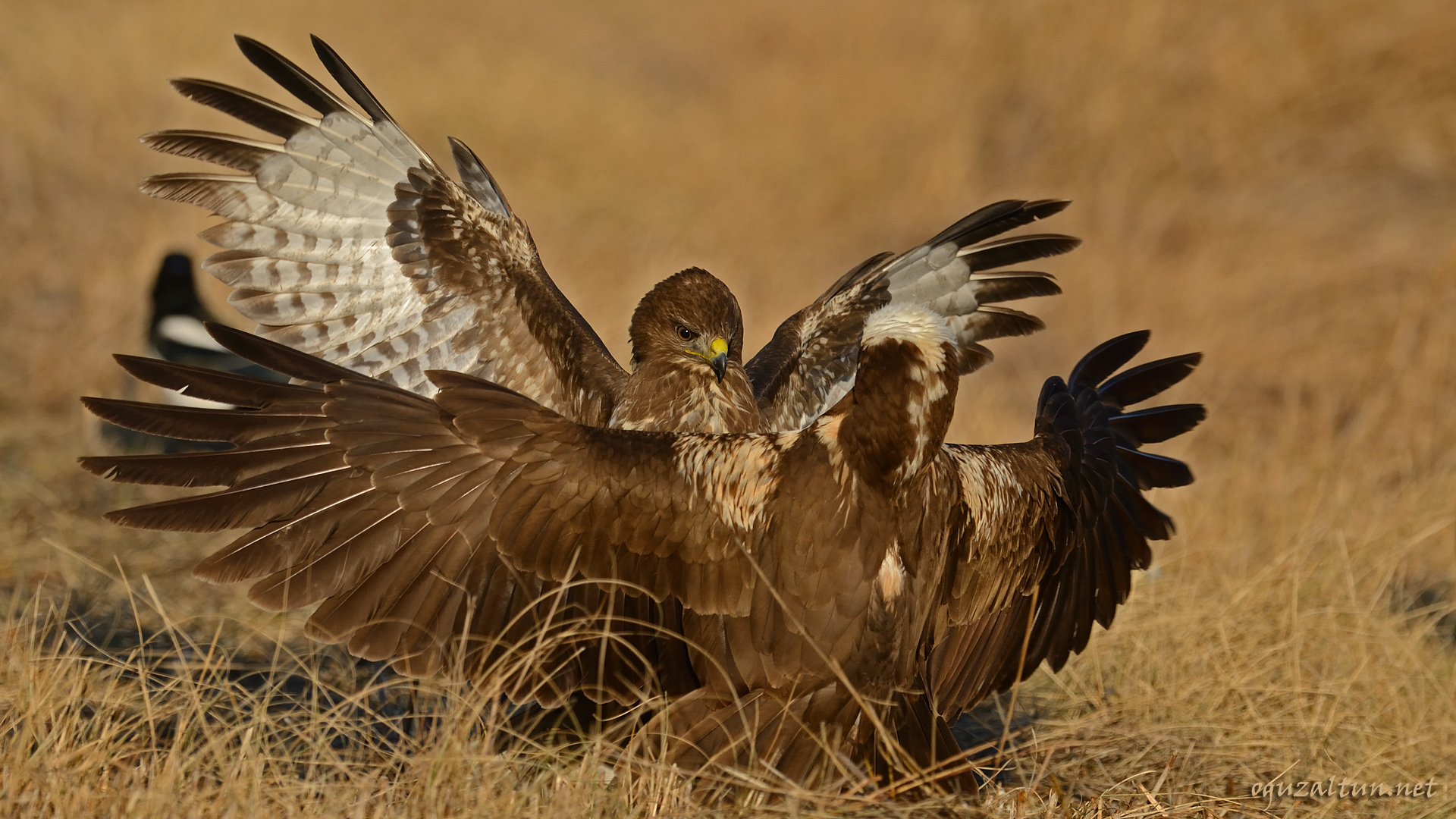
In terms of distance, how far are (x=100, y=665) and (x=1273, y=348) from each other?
26.2ft

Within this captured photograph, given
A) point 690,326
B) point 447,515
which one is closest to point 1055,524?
point 690,326

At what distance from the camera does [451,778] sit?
2.81m

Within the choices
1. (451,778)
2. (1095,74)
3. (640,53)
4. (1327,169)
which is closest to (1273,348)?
(1327,169)

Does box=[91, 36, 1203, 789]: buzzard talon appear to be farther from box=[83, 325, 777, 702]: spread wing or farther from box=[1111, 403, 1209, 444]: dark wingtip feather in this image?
box=[1111, 403, 1209, 444]: dark wingtip feather

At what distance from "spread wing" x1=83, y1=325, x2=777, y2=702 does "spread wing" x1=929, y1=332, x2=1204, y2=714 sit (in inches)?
25.3

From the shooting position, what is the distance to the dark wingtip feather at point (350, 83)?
3.97 meters

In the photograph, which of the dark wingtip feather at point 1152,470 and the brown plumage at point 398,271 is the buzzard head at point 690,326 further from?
the dark wingtip feather at point 1152,470

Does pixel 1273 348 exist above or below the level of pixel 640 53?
below

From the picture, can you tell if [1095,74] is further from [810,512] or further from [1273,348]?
[810,512]

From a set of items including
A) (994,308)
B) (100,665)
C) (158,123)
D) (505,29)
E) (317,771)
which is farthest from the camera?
(505,29)

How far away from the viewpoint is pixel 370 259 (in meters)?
4.32

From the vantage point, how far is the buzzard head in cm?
429

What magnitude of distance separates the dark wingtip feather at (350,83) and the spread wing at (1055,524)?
2.12 metres

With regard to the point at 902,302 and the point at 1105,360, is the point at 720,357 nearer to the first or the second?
the point at 902,302
